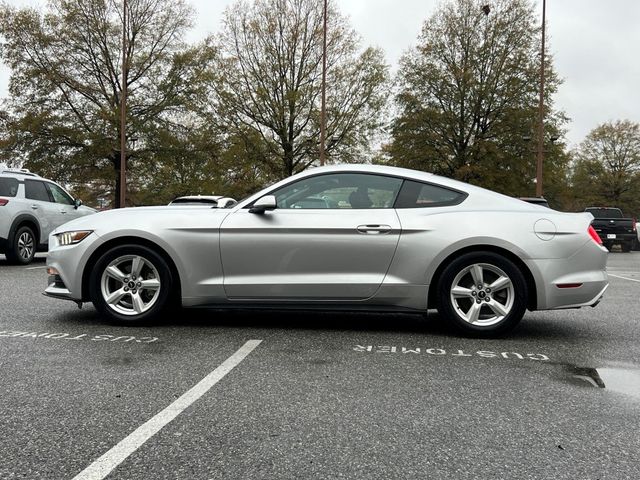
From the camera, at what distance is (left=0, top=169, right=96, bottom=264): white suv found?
11344mm

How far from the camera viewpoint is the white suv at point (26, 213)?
37.2 feet

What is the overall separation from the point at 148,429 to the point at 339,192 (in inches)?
118

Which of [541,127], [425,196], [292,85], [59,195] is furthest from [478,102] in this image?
[425,196]

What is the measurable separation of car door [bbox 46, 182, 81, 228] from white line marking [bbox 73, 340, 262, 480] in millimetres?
9892

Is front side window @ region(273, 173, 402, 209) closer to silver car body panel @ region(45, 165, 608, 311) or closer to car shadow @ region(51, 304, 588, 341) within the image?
silver car body panel @ region(45, 165, 608, 311)

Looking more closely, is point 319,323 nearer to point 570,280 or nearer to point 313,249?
point 313,249

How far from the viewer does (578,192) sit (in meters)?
49.7

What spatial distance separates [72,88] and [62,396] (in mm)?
26954

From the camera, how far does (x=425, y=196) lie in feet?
17.3

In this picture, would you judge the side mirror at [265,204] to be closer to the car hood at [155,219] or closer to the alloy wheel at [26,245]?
the car hood at [155,219]

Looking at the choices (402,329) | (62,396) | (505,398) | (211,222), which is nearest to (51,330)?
(211,222)

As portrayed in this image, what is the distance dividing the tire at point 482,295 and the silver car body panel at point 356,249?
12 centimetres

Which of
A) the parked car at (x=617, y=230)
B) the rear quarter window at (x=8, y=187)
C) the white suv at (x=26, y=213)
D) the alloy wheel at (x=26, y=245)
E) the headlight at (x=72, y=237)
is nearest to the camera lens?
the headlight at (x=72, y=237)

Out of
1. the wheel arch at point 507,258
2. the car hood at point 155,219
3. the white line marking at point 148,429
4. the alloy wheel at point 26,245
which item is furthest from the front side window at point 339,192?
the alloy wheel at point 26,245
